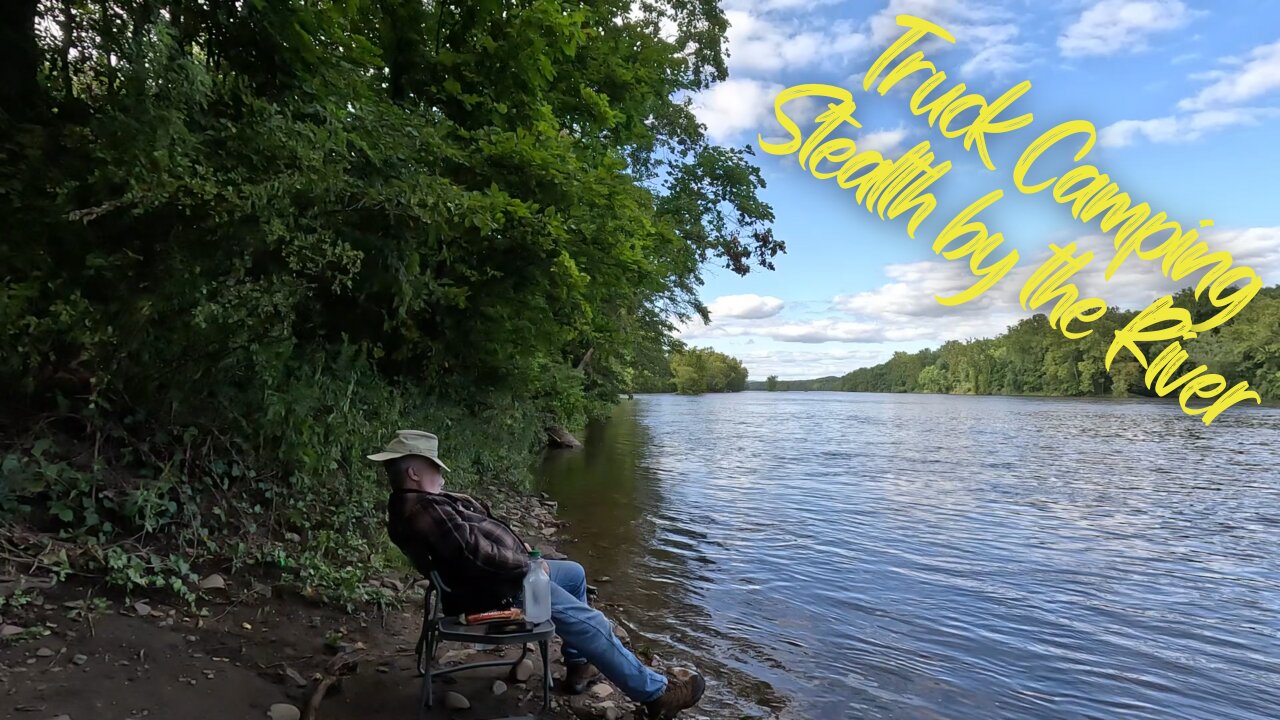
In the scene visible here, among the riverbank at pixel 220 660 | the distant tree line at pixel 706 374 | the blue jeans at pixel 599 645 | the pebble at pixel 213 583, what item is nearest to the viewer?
the riverbank at pixel 220 660

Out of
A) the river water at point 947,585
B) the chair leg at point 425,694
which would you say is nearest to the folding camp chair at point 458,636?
the chair leg at point 425,694

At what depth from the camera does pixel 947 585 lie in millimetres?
8891

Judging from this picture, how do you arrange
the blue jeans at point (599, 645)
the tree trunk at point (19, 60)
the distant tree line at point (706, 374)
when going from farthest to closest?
the distant tree line at point (706, 374) < the tree trunk at point (19, 60) < the blue jeans at point (599, 645)

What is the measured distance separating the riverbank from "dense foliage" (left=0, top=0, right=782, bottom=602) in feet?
1.01

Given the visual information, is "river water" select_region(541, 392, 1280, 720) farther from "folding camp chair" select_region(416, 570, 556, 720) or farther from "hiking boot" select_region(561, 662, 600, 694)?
"folding camp chair" select_region(416, 570, 556, 720)

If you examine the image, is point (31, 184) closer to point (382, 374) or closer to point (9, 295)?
point (9, 295)

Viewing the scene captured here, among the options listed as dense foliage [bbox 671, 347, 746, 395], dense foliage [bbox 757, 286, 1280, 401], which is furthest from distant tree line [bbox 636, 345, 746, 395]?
dense foliage [bbox 757, 286, 1280, 401]

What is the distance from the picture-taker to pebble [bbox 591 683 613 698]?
14.9 feet

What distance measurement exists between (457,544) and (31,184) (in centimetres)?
322

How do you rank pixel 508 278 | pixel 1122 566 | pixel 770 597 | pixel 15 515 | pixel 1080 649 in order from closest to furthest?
pixel 15 515 → pixel 508 278 → pixel 1080 649 → pixel 770 597 → pixel 1122 566

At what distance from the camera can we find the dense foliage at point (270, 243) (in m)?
4.16

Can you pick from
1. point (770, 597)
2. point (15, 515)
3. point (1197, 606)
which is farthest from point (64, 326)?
point (1197, 606)

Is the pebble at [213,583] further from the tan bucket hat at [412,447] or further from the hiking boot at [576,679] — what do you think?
the hiking boot at [576,679]

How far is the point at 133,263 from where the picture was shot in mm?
4371
